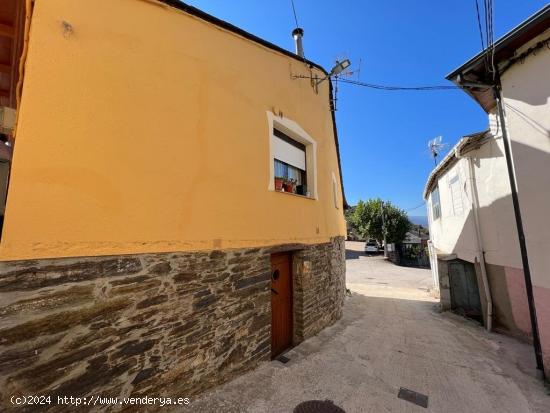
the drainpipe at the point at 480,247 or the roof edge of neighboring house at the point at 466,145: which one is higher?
the roof edge of neighboring house at the point at 466,145

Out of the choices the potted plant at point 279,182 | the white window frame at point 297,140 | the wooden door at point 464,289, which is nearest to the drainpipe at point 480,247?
the wooden door at point 464,289

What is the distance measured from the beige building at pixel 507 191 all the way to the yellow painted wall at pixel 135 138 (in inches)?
185

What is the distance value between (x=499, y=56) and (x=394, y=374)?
6.55 m

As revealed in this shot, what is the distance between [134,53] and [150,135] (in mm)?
1079

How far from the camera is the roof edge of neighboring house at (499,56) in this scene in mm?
4242

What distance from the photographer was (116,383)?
8.80 ft

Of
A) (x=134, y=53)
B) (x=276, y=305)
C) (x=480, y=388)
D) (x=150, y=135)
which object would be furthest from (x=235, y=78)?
(x=480, y=388)

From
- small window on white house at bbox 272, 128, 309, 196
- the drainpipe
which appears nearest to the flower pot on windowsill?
small window on white house at bbox 272, 128, 309, 196

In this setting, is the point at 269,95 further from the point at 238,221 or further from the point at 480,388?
the point at 480,388

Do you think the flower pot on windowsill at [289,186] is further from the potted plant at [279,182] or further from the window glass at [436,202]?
the window glass at [436,202]

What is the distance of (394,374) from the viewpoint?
13.8 ft

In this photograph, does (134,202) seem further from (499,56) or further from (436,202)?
(436,202)

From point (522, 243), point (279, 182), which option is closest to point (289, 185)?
point (279, 182)

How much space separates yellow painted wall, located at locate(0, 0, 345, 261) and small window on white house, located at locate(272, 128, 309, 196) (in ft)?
2.11
